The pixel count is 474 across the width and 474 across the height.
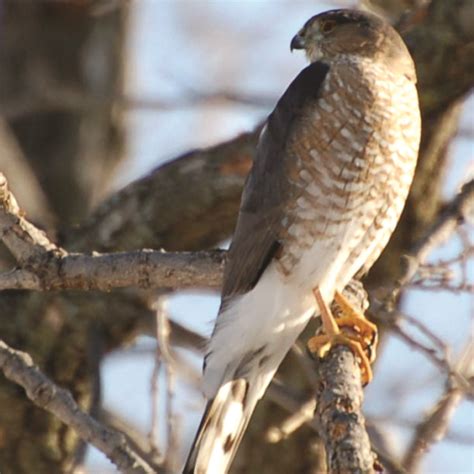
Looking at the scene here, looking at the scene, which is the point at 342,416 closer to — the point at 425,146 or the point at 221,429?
the point at 221,429

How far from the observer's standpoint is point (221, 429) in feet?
16.1

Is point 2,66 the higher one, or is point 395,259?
point 2,66

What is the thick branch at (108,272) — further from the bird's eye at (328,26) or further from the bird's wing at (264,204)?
the bird's eye at (328,26)

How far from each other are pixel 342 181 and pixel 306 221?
20 centimetres

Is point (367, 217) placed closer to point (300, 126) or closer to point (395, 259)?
point (300, 126)

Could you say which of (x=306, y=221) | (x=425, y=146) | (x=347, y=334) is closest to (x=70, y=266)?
(x=306, y=221)

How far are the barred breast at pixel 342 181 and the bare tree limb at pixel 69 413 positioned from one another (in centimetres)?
96

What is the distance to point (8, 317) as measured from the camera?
20.9 ft

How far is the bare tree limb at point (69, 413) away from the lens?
4594 millimetres

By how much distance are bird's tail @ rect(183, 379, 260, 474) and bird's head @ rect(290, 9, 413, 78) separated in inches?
57.1

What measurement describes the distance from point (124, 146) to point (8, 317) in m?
2.49

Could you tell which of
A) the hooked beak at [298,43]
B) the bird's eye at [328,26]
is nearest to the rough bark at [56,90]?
the hooked beak at [298,43]

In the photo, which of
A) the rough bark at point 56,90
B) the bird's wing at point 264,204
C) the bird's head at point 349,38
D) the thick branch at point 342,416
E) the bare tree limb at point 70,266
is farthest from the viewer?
the rough bark at point 56,90

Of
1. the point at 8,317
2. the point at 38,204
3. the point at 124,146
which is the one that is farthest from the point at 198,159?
the point at 124,146
